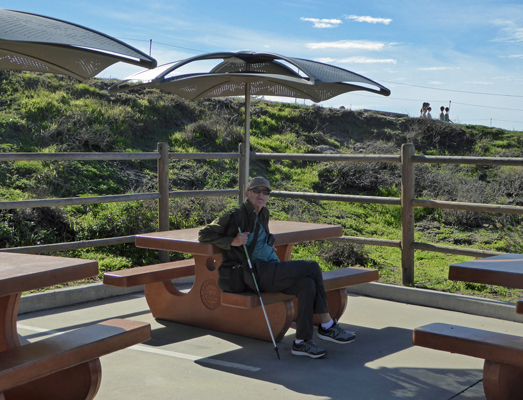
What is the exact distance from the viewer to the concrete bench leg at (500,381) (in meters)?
3.48

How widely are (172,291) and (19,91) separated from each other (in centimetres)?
1477

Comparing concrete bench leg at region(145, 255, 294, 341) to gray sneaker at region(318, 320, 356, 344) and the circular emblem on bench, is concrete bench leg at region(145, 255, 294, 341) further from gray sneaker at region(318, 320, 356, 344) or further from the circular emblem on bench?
gray sneaker at region(318, 320, 356, 344)

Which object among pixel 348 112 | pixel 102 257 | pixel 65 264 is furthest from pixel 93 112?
pixel 65 264

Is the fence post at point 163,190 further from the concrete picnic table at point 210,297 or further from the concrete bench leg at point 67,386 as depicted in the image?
the concrete bench leg at point 67,386

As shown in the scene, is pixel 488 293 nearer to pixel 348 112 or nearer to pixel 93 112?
pixel 93 112

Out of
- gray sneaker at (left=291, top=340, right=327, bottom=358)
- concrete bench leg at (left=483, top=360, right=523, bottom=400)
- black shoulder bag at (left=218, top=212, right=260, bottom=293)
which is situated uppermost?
black shoulder bag at (left=218, top=212, right=260, bottom=293)

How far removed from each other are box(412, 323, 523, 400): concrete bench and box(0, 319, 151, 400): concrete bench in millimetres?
1890

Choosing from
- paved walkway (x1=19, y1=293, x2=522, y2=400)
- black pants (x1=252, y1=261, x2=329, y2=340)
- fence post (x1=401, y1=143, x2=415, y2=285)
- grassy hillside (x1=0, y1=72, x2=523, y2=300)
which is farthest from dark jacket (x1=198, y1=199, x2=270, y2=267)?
grassy hillside (x1=0, y1=72, x2=523, y2=300)

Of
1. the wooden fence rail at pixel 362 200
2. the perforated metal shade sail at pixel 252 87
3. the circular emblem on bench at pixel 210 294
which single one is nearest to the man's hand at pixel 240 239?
the circular emblem on bench at pixel 210 294

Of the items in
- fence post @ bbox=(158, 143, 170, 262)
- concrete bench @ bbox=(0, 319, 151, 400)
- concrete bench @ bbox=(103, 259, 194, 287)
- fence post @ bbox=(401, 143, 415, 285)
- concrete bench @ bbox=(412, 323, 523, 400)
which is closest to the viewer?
concrete bench @ bbox=(0, 319, 151, 400)

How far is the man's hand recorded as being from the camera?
15.4ft

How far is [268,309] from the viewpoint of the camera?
4988 mm

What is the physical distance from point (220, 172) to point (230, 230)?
11157 millimetres

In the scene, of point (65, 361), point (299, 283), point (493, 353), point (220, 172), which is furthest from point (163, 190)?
point (220, 172)
